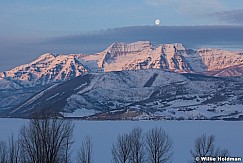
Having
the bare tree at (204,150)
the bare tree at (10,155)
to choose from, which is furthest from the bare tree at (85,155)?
the bare tree at (204,150)

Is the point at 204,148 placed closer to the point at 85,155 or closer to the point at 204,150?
the point at 204,150

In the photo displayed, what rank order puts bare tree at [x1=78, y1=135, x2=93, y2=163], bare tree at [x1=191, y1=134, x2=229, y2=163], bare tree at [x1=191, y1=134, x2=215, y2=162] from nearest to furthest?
bare tree at [x1=191, y1=134, x2=229, y2=163]
bare tree at [x1=191, y1=134, x2=215, y2=162]
bare tree at [x1=78, y1=135, x2=93, y2=163]

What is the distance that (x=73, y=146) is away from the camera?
275ft

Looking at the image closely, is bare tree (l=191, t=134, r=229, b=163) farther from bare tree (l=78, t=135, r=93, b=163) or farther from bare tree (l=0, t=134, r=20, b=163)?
bare tree (l=0, t=134, r=20, b=163)

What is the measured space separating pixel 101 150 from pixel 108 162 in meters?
15.3

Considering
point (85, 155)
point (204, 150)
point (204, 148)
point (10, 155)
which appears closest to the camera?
point (10, 155)

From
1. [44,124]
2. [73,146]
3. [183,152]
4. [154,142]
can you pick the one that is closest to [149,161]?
[154,142]

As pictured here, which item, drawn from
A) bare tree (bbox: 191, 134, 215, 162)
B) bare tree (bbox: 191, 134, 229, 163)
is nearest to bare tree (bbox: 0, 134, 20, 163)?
bare tree (bbox: 191, 134, 229, 163)

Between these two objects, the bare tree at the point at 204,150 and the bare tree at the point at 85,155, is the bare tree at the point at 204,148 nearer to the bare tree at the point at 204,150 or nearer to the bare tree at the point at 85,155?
the bare tree at the point at 204,150

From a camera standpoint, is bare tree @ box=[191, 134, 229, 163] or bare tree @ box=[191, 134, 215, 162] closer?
bare tree @ box=[191, 134, 229, 163]

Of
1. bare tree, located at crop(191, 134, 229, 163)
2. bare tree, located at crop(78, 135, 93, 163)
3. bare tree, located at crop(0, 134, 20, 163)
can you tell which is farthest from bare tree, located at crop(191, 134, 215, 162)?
bare tree, located at crop(0, 134, 20, 163)

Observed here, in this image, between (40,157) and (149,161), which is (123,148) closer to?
(149,161)

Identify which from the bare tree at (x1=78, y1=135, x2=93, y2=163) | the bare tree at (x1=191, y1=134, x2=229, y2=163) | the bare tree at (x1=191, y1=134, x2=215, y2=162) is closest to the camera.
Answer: the bare tree at (x1=191, y1=134, x2=229, y2=163)

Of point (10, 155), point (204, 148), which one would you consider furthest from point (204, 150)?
point (10, 155)
